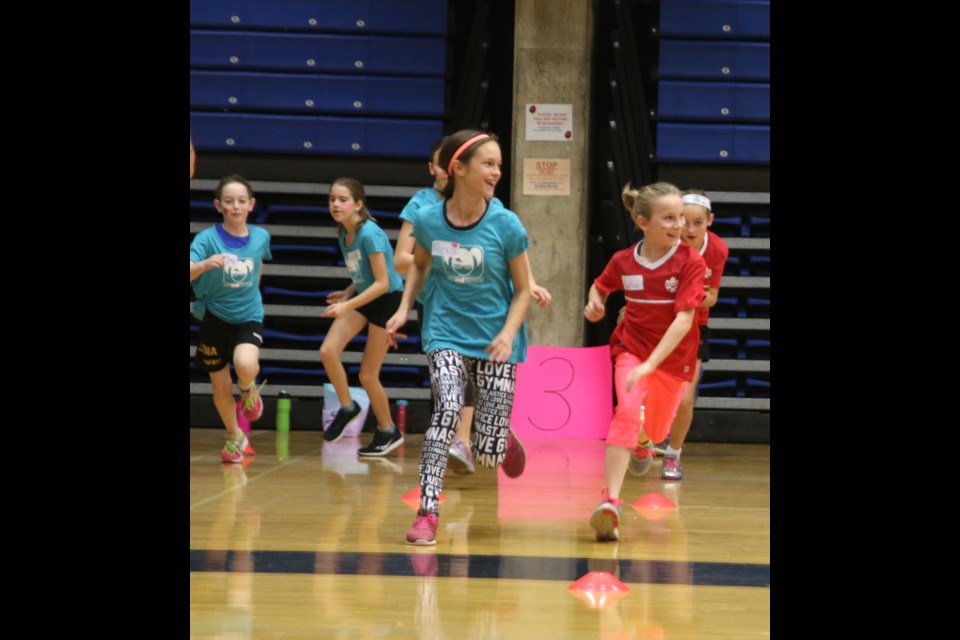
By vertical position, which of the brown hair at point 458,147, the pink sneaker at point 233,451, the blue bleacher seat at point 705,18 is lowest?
the pink sneaker at point 233,451

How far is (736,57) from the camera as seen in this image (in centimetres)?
866

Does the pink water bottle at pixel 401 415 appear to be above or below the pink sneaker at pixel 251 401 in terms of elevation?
below

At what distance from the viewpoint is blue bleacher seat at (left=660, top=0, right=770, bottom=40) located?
866cm

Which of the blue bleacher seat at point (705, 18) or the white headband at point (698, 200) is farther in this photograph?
the blue bleacher seat at point (705, 18)

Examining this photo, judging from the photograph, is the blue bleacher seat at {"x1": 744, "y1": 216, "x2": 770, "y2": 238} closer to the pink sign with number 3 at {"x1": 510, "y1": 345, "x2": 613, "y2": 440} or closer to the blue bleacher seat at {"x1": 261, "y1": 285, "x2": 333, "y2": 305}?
the pink sign with number 3 at {"x1": 510, "y1": 345, "x2": 613, "y2": 440}

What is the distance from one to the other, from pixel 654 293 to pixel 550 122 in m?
4.40

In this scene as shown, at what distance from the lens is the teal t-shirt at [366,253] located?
6805mm

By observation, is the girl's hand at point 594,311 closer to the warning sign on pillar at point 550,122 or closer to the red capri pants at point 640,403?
the red capri pants at point 640,403

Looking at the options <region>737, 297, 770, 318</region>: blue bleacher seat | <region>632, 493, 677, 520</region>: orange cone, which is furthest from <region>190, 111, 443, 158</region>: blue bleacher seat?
<region>632, 493, 677, 520</region>: orange cone

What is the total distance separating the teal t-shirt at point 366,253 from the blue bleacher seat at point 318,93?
6.34ft

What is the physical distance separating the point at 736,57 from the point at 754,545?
524 centimetres

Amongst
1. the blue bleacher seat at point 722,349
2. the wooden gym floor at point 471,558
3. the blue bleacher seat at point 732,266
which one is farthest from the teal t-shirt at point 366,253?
the blue bleacher seat at point 732,266

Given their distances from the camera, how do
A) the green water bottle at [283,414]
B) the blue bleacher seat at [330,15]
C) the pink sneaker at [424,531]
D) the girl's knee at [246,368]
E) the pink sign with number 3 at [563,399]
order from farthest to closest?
the blue bleacher seat at [330,15]
the green water bottle at [283,414]
the pink sign with number 3 at [563,399]
the girl's knee at [246,368]
the pink sneaker at [424,531]
